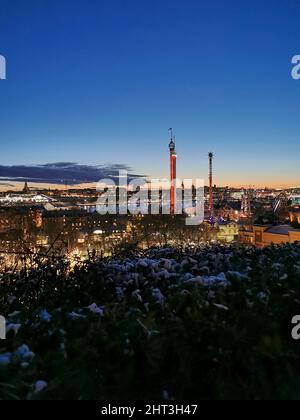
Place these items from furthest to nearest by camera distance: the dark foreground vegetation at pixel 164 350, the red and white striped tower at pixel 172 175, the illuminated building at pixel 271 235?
the red and white striped tower at pixel 172 175 < the illuminated building at pixel 271 235 < the dark foreground vegetation at pixel 164 350

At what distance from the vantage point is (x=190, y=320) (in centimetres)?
250

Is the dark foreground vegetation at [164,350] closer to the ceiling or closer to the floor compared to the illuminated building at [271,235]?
closer to the ceiling

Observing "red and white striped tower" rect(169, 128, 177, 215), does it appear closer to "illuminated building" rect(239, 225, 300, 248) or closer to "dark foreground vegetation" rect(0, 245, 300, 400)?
"illuminated building" rect(239, 225, 300, 248)

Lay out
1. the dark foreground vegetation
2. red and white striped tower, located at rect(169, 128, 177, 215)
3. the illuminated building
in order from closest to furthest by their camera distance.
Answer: the dark foreground vegetation
the illuminated building
red and white striped tower, located at rect(169, 128, 177, 215)

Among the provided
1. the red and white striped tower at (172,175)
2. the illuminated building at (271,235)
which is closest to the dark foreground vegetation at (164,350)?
the illuminated building at (271,235)

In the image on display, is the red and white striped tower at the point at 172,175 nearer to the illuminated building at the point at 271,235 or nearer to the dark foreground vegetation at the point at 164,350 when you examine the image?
the illuminated building at the point at 271,235

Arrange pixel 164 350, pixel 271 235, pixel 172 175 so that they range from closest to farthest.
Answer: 1. pixel 164 350
2. pixel 271 235
3. pixel 172 175

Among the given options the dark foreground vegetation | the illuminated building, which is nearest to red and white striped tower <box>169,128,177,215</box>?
the illuminated building

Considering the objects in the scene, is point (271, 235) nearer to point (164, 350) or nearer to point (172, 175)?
point (164, 350)

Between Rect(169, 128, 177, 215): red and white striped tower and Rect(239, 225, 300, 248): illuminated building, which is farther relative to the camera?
Rect(169, 128, 177, 215): red and white striped tower

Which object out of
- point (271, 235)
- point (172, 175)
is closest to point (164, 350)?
point (271, 235)

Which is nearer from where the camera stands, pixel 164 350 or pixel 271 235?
pixel 164 350
